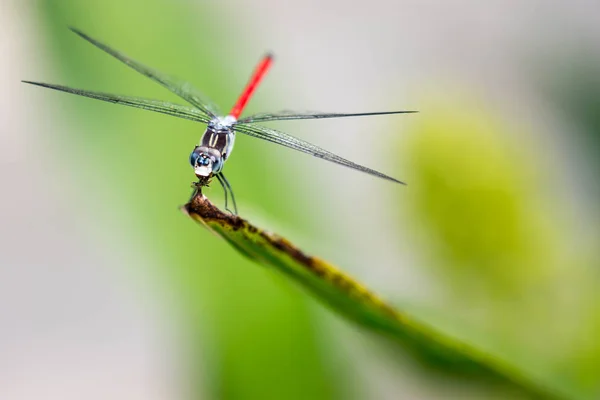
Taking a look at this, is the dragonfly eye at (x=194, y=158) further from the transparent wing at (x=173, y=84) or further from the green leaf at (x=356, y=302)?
the green leaf at (x=356, y=302)

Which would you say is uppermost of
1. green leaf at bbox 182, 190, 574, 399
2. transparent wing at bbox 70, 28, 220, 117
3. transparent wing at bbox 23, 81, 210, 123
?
transparent wing at bbox 70, 28, 220, 117

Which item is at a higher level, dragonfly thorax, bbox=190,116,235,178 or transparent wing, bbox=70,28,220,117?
transparent wing, bbox=70,28,220,117

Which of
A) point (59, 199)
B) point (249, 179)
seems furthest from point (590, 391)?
point (59, 199)

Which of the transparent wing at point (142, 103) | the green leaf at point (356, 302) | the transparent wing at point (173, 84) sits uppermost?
the transparent wing at point (173, 84)

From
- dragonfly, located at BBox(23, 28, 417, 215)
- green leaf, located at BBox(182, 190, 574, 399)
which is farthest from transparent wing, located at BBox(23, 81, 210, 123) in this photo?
green leaf, located at BBox(182, 190, 574, 399)

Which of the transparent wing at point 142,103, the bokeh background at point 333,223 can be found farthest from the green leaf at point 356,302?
the transparent wing at point 142,103

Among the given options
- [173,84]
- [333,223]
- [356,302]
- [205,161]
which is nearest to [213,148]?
[205,161]

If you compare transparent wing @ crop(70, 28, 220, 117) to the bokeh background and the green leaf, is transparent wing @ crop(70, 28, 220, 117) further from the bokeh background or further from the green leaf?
the green leaf

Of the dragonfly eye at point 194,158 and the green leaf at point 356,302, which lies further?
the dragonfly eye at point 194,158
